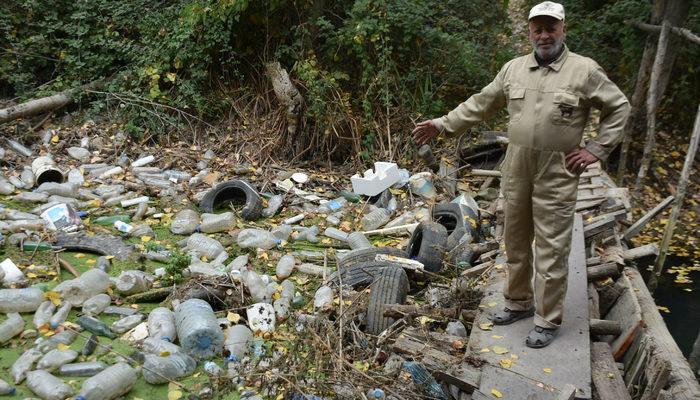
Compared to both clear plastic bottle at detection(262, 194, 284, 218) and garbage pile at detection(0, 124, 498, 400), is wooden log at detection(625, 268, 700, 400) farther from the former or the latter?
clear plastic bottle at detection(262, 194, 284, 218)

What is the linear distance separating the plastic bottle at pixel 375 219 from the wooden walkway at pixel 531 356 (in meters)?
2.56

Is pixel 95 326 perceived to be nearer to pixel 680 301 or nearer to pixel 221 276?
pixel 221 276

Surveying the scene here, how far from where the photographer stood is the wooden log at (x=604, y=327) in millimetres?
4078

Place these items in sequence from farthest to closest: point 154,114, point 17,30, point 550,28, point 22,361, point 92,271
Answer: point 17,30, point 154,114, point 92,271, point 22,361, point 550,28

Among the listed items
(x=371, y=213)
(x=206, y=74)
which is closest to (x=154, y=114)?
(x=206, y=74)

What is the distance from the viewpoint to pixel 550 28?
11.3 ft

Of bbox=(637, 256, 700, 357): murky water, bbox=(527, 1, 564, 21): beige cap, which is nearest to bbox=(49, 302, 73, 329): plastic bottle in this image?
bbox=(527, 1, 564, 21): beige cap

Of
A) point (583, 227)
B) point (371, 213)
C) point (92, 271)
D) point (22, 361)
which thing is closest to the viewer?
point (22, 361)

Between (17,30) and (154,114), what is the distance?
3.08 m

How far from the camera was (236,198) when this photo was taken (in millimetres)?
7453

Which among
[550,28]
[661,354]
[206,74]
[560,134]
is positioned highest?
[550,28]

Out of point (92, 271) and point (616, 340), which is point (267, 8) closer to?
point (92, 271)

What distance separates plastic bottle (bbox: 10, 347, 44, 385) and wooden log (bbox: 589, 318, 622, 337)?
359 cm

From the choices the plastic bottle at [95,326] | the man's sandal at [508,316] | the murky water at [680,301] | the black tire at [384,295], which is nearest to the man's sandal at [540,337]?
the man's sandal at [508,316]
